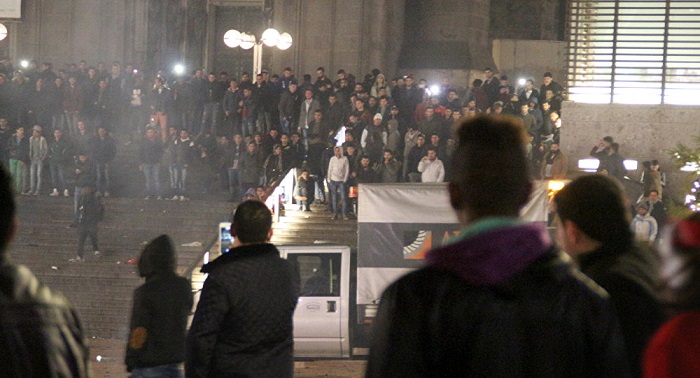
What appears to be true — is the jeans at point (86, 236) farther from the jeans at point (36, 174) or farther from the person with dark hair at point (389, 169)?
the person with dark hair at point (389, 169)

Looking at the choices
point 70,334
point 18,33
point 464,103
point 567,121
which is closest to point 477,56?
point 464,103

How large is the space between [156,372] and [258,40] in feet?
69.3

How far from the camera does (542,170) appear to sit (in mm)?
23203

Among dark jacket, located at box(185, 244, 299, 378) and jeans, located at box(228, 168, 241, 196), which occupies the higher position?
dark jacket, located at box(185, 244, 299, 378)

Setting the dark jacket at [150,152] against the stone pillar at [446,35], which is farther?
the stone pillar at [446,35]

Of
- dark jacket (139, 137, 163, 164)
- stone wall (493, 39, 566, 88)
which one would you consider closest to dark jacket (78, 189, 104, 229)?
dark jacket (139, 137, 163, 164)

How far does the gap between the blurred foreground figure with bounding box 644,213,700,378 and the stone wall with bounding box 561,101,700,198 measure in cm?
2076

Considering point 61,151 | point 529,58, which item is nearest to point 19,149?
point 61,151

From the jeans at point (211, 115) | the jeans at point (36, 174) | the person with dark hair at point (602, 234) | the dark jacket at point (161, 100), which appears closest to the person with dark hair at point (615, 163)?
the jeans at point (211, 115)

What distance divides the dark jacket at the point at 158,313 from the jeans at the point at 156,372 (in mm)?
26

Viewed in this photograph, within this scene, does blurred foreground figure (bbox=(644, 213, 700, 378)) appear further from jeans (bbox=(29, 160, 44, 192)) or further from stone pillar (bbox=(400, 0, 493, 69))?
stone pillar (bbox=(400, 0, 493, 69))

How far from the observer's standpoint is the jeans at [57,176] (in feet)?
87.4

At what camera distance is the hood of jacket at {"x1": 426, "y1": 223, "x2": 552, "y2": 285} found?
9.08 feet

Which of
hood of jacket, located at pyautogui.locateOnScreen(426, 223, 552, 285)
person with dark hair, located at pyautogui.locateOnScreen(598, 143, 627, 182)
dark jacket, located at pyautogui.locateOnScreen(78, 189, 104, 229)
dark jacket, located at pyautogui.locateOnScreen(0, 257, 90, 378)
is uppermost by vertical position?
hood of jacket, located at pyautogui.locateOnScreen(426, 223, 552, 285)
